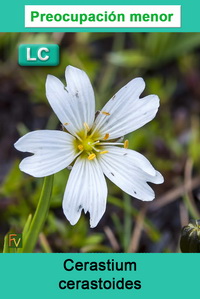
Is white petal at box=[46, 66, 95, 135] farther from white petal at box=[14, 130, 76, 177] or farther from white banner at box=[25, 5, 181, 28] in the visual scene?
white banner at box=[25, 5, 181, 28]

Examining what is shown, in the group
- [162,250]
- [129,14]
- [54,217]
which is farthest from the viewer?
[54,217]

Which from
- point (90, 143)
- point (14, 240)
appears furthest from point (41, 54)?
point (14, 240)

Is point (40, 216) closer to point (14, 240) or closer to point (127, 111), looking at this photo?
point (14, 240)

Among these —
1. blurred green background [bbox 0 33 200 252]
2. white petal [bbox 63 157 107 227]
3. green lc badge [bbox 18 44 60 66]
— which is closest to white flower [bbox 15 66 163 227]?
white petal [bbox 63 157 107 227]

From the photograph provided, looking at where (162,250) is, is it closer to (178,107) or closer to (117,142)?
(117,142)

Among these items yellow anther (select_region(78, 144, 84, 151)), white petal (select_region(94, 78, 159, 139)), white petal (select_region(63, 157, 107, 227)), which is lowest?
white petal (select_region(63, 157, 107, 227))

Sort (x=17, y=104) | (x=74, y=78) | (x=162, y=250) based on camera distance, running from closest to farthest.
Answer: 1. (x=74, y=78)
2. (x=162, y=250)
3. (x=17, y=104)
